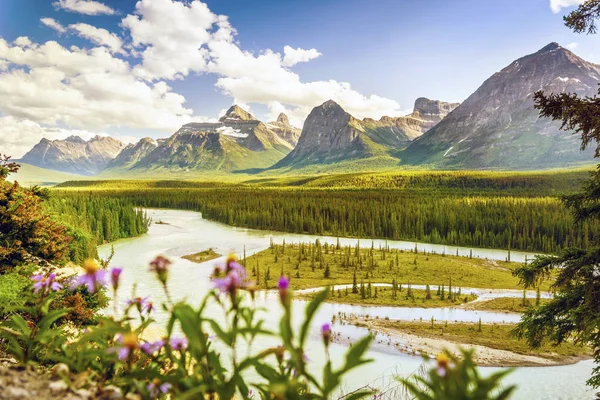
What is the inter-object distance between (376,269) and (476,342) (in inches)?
721

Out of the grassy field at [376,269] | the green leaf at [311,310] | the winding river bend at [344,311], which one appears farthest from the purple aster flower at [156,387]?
the grassy field at [376,269]

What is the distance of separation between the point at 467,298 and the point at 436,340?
10.1m

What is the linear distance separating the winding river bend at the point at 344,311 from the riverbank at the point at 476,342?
609 millimetres

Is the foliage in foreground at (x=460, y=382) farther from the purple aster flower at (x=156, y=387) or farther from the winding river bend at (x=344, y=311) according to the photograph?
the winding river bend at (x=344, y=311)

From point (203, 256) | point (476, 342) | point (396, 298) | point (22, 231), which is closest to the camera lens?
point (22, 231)

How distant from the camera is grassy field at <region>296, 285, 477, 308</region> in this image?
28.1 metres

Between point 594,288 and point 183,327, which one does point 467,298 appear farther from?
point 183,327

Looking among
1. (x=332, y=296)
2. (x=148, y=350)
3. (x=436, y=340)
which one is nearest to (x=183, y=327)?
(x=148, y=350)

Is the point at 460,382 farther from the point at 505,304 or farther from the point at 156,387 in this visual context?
the point at 505,304

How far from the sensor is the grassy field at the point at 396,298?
28072 mm

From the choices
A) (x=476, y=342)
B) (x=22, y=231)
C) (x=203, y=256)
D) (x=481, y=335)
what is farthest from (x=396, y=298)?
(x=22, y=231)

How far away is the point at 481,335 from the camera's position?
21.8 metres

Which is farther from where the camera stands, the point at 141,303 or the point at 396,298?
the point at 396,298

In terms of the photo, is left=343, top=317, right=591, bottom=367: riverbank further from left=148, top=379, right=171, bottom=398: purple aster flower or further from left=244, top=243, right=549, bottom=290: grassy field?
left=148, top=379, right=171, bottom=398: purple aster flower
